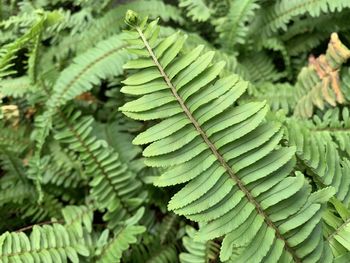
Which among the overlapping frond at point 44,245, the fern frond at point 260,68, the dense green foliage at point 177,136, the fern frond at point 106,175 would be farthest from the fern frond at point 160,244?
the fern frond at point 260,68

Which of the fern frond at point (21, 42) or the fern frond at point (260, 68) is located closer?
the fern frond at point (21, 42)

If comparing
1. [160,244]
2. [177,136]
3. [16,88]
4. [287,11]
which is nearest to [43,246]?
[160,244]

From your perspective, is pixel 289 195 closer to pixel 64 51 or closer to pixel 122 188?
pixel 122 188

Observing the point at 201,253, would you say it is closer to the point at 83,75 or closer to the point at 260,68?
the point at 83,75

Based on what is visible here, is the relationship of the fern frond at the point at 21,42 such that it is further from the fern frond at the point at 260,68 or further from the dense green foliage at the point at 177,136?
the fern frond at the point at 260,68

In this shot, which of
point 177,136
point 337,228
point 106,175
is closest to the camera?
point 177,136

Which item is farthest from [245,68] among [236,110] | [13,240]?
[13,240]

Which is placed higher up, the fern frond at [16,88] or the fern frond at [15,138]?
the fern frond at [16,88]
